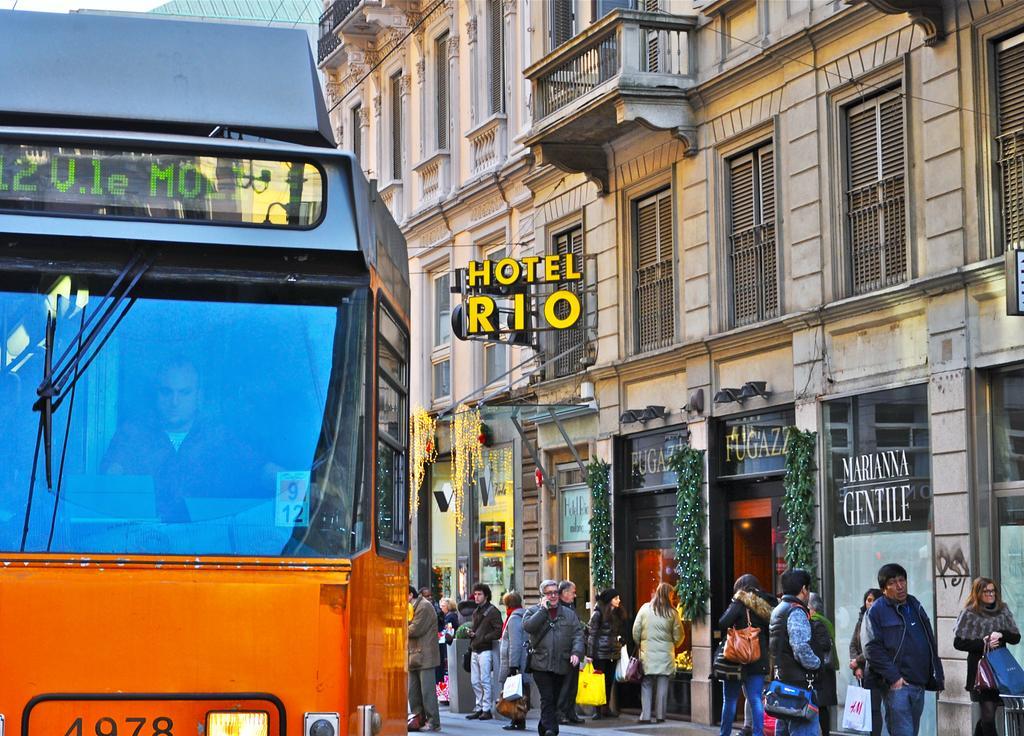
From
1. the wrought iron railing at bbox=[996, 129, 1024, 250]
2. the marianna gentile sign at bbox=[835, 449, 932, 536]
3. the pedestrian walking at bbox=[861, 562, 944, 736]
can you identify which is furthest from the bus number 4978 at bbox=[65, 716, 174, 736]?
the marianna gentile sign at bbox=[835, 449, 932, 536]

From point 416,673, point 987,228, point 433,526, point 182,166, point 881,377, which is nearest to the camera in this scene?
point 182,166

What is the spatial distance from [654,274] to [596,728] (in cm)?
596

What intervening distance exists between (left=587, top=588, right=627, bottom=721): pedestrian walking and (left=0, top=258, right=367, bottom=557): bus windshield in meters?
16.1

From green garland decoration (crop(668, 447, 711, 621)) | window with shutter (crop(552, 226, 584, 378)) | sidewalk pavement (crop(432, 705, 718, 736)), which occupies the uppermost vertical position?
window with shutter (crop(552, 226, 584, 378))

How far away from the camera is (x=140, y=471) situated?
7.21 m

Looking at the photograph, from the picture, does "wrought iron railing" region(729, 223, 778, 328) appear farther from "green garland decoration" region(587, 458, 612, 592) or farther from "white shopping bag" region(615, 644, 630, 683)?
"white shopping bag" region(615, 644, 630, 683)

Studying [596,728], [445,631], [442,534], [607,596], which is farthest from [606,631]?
[442,534]

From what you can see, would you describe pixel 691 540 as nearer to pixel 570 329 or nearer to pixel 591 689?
pixel 591 689

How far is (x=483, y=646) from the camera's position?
78.7ft

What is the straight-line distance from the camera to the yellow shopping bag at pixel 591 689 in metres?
22.4

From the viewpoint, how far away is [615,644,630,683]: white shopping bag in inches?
896

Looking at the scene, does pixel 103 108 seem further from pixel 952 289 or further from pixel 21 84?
pixel 952 289

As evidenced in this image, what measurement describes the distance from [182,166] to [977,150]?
441 inches

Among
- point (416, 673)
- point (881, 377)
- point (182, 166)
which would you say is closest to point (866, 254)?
point (881, 377)
